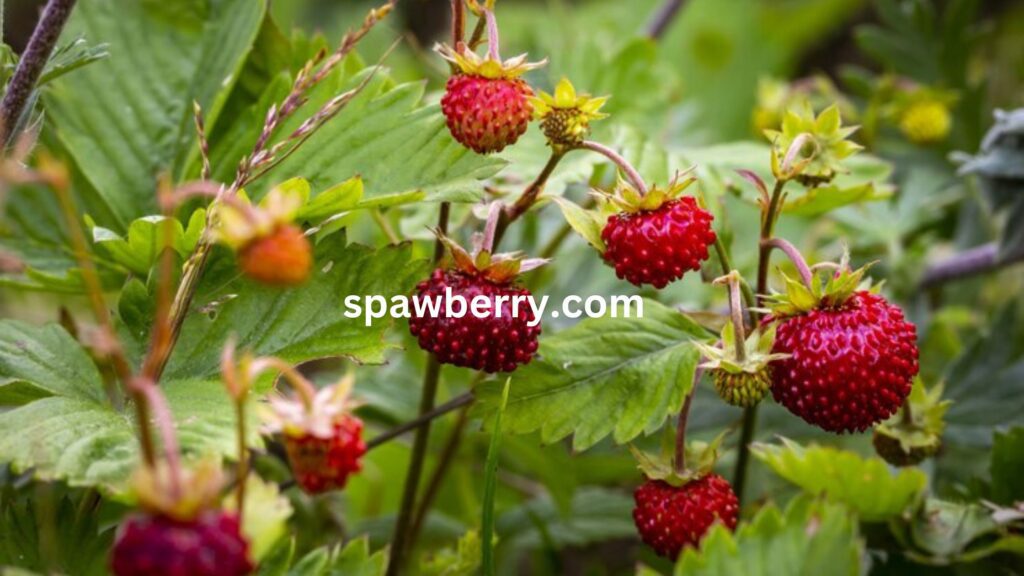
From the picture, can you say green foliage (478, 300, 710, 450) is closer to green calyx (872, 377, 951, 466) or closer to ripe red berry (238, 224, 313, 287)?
green calyx (872, 377, 951, 466)

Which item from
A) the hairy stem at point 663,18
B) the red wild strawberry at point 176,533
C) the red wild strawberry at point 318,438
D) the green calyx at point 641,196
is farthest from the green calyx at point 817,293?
the hairy stem at point 663,18

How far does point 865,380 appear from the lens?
88cm

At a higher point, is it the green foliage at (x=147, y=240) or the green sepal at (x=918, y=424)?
the green foliage at (x=147, y=240)

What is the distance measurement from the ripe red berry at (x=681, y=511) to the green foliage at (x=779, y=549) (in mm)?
99

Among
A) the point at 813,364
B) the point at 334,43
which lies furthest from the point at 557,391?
the point at 334,43

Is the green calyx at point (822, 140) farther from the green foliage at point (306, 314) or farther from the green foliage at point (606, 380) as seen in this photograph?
the green foliage at point (306, 314)

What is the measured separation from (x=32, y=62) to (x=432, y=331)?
34 centimetres

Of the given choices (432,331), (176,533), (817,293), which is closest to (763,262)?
(817,293)

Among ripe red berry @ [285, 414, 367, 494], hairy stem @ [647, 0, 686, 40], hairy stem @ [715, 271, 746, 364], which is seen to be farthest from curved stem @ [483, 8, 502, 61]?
hairy stem @ [647, 0, 686, 40]

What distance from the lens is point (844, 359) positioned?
2.87 ft

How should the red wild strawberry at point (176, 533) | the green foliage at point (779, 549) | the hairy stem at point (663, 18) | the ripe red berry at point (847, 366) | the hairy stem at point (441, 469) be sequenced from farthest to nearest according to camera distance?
the hairy stem at point (663, 18) → the hairy stem at point (441, 469) → the ripe red berry at point (847, 366) → the green foliage at point (779, 549) → the red wild strawberry at point (176, 533)

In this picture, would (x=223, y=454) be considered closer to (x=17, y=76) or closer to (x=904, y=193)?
(x=17, y=76)

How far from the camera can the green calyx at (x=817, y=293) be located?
0.91 meters

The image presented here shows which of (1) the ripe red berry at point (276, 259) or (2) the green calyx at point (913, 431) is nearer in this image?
(1) the ripe red berry at point (276, 259)
